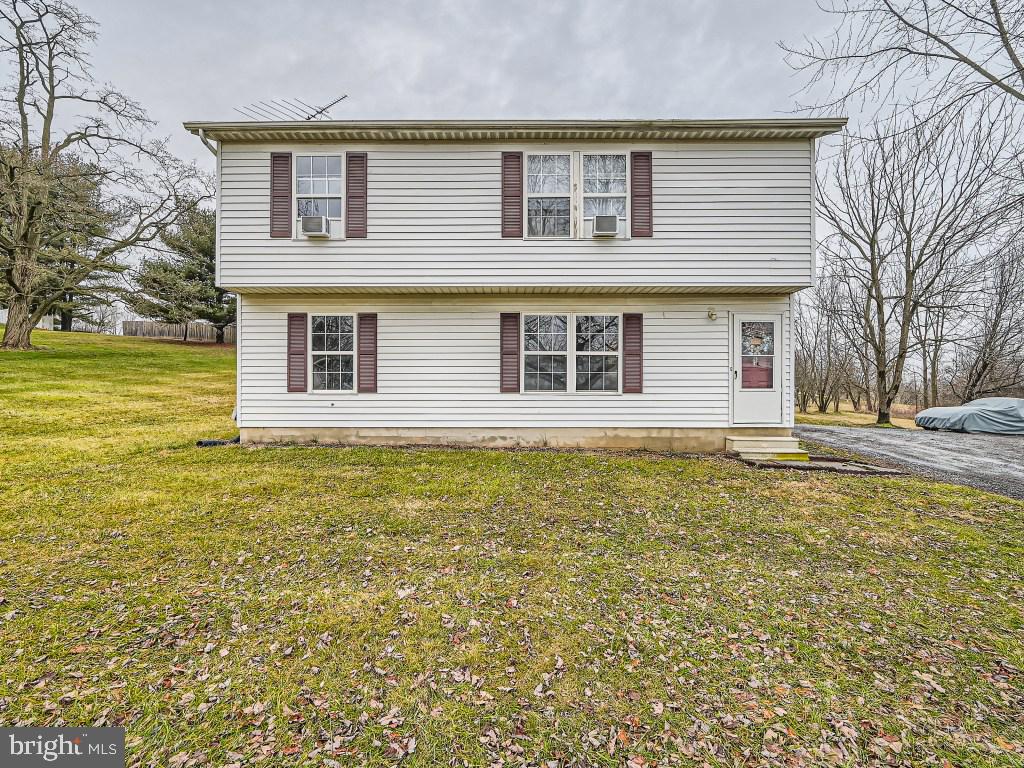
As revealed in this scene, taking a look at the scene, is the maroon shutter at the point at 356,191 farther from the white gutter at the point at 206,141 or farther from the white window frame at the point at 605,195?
the white window frame at the point at 605,195

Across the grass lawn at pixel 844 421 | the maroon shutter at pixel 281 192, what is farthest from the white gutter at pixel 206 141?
the grass lawn at pixel 844 421

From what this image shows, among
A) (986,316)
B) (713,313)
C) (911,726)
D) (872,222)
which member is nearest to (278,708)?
(911,726)

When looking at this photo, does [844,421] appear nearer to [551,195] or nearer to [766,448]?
[766,448]

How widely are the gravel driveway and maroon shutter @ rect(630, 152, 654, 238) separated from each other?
6152 mm

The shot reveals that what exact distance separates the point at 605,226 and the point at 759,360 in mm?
3963

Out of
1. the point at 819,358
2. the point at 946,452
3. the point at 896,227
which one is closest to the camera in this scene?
the point at 946,452

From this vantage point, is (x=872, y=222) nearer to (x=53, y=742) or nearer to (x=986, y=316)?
(x=986, y=316)

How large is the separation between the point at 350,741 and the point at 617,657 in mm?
1608

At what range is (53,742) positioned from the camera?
2.12 meters

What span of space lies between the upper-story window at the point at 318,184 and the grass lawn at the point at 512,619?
16.3 ft

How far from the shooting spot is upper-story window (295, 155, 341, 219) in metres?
7.77

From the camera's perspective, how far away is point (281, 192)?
25.4 feet

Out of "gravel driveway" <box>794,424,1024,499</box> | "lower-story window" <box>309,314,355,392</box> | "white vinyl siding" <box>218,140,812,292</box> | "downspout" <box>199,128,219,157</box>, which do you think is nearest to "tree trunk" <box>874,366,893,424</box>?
"gravel driveway" <box>794,424,1024,499</box>

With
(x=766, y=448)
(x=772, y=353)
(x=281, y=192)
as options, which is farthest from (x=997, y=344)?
(x=281, y=192)
